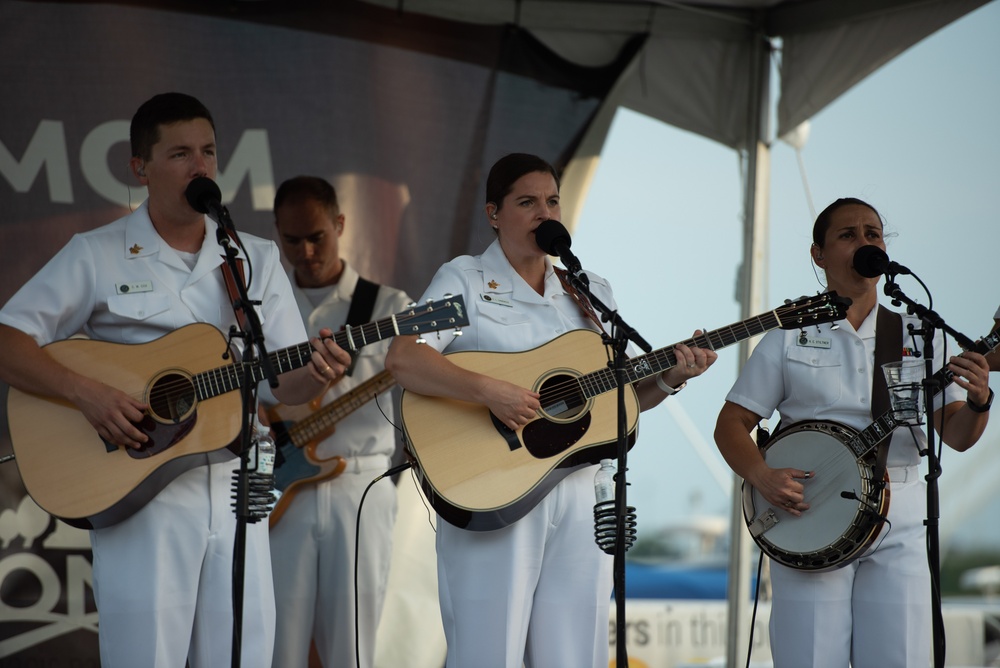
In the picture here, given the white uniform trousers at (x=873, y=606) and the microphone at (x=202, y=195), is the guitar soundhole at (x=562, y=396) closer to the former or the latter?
the white uniform trousers at (x=873, y=606)

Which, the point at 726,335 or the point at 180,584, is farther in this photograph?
the point at 726,335

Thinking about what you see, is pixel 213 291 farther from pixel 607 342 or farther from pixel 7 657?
pixel 7 657

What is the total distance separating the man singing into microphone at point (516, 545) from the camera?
347 cm

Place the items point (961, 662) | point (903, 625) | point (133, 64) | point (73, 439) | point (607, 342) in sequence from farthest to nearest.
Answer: point (961, 662) → point (133, 64) → point (903, 625) → point (73, 439) → point (607, 342)

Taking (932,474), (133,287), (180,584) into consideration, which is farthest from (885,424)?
(133,287)

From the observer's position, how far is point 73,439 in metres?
3.33

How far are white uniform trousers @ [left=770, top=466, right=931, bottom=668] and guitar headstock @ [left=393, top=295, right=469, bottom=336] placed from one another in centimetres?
152

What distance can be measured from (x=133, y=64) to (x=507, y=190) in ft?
7.96

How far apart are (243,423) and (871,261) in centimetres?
229

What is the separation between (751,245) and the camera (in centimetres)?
586

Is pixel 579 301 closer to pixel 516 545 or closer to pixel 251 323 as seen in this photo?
pixel 516 545

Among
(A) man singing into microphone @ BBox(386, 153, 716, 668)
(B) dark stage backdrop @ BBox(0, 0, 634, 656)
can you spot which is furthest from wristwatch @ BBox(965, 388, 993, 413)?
(B) dark stage backdrop @ BBox(0, 0, 634, 656)

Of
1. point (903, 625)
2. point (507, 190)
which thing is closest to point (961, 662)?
point (903, 625)

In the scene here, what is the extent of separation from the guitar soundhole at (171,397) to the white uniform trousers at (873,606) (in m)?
2.15
